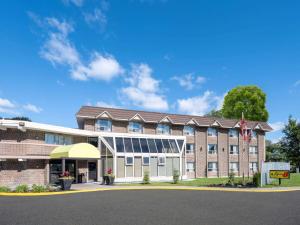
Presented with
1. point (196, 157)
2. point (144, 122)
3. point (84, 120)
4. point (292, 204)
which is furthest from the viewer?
point (196, 157)

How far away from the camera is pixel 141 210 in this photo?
1433 cm

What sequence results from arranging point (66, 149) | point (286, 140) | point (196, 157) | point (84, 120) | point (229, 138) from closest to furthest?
point (66, 149), point (84, 120), point (196, 157), point (229, 138), point (286, 140)

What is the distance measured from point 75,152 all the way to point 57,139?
5.78 meters

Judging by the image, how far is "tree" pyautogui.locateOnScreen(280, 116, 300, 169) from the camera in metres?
57.2

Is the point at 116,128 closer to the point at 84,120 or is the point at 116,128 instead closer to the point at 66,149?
the point at 84,120

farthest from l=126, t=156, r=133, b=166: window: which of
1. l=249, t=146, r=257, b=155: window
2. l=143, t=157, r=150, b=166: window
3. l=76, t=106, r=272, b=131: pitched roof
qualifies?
l=249, t=146, r=257, b=155: window

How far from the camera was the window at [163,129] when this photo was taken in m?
44.0

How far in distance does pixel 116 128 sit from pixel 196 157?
1277cm

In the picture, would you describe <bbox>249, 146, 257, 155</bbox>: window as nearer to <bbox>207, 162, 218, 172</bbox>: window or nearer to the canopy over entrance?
<bbox>207, 162, 218, 172</bbox>: window

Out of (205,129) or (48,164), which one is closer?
(48,164)

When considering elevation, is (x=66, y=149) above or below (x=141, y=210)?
above

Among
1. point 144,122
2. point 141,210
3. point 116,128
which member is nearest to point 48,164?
point 116,128

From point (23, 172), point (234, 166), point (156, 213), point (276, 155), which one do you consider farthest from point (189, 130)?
point (156, 213)

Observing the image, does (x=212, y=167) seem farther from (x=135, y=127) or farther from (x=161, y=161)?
(x=161, y=161)
